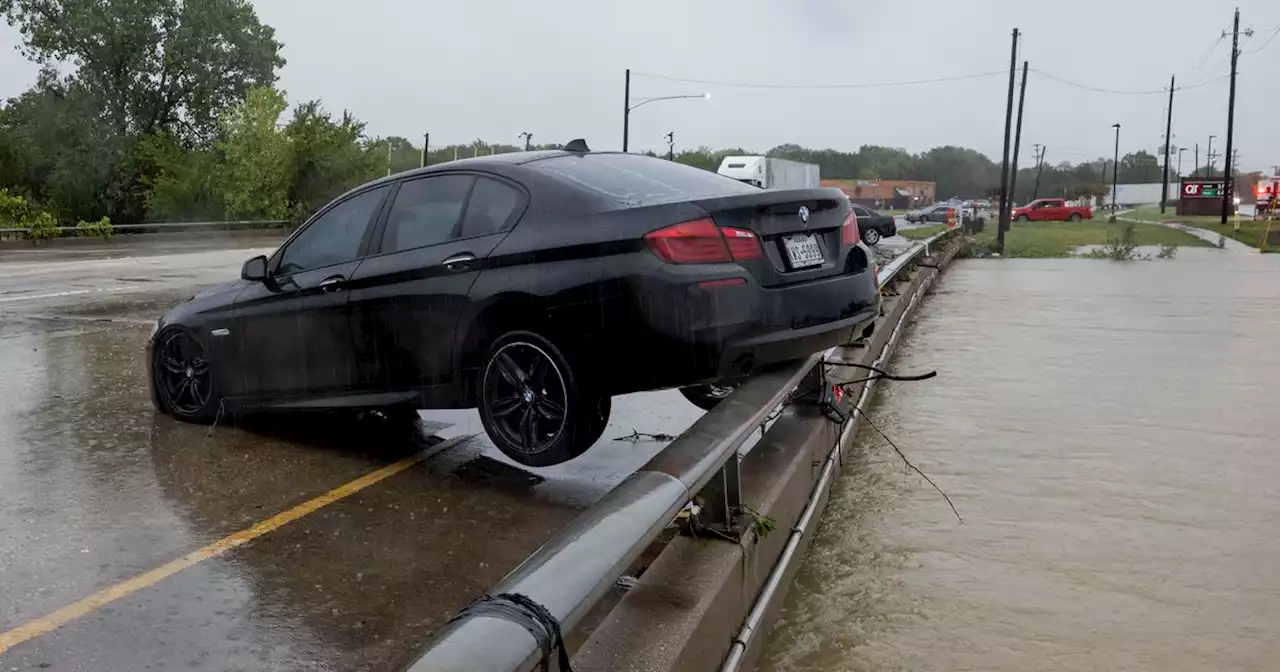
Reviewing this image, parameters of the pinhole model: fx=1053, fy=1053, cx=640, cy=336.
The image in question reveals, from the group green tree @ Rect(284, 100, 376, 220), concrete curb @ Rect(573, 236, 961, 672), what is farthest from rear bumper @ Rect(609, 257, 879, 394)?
green tree @ Rect(284, 100, 376, 220)

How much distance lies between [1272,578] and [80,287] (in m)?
16.6

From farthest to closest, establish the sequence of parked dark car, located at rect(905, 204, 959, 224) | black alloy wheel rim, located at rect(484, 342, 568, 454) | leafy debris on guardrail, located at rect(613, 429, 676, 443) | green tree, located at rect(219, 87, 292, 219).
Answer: parked dark car, located at rect(905, 204, 959, 224), green tree, located at rect(219, 87, 292, 219), leafy debris on guardrail, located at rect(613, 429, 676, 443), black alloy wheel rim, located at rect(484, 342, 568, 454)

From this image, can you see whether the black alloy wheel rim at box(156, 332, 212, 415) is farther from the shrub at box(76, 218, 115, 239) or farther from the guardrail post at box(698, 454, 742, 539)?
the shrub at box(76, 218, 115, 239)

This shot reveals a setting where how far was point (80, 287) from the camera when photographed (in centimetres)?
A: 1636

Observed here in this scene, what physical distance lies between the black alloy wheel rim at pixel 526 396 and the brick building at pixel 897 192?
83.7 m

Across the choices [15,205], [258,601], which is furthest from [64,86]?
[258,601]

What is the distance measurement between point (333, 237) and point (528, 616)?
4.24 metres

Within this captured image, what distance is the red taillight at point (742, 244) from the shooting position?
470 centimetres

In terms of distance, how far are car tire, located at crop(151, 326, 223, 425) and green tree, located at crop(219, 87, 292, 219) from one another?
4041 centimetres

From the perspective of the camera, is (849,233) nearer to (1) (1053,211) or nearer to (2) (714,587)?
(2) (714,587)

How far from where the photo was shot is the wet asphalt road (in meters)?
3.57

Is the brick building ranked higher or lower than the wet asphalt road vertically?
higher

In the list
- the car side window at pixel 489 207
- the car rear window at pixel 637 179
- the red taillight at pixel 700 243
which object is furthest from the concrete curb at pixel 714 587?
the car side window at pixel 489 207

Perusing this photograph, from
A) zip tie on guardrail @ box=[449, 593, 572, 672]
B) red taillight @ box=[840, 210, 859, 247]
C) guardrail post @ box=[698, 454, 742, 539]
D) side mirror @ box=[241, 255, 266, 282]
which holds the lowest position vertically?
guardrail post @ box=[698, 454, 742, 539]
